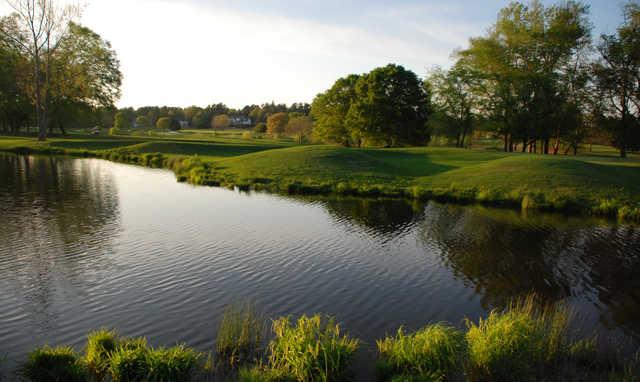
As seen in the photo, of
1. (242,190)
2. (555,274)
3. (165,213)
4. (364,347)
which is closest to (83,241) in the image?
(165,213)

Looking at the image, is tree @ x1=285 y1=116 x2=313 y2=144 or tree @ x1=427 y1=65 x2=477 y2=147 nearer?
tree @ x1=427 y1=65 x2=477 y2=147

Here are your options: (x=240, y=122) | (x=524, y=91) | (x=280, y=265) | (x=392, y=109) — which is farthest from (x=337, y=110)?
(x=240, y=122)

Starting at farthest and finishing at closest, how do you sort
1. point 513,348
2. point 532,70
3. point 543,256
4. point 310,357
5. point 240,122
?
point 240,122
point 532,70
point 543,256
point 513,348
point 310,357

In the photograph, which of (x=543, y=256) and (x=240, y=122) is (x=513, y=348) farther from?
(x=240, y=122)

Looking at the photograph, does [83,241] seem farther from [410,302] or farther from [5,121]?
[5,121]

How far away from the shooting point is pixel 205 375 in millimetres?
8852

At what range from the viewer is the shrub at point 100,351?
8711 mm

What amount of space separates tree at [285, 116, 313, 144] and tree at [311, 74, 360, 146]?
1396 cm

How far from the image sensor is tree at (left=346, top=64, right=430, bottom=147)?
71812 mm

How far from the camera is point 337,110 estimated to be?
82.1m

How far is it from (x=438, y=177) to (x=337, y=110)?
46.0 metres

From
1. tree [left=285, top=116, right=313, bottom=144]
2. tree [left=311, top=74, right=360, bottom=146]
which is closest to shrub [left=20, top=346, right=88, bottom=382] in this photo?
tree [left=311, top=74, right=360, bottom=146]

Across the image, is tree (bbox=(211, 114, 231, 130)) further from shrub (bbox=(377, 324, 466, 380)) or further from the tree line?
shrub (bbox=(377, 324, 466, 380))

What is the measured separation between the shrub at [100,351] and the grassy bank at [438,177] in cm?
2502
